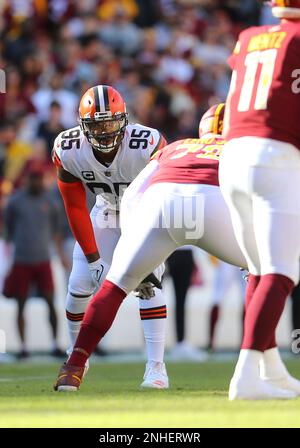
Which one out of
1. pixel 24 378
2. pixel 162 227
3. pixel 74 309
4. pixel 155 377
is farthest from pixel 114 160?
pixel 24 378

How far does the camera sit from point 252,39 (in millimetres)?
6012

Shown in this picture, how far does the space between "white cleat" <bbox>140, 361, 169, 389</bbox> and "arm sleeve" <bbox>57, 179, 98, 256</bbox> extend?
36.6 inches

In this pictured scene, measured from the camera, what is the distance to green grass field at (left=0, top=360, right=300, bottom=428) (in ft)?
16.8

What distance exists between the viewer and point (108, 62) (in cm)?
1645

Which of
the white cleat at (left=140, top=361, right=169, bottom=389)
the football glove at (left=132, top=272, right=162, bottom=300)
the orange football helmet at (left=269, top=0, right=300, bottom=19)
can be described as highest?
the orange football helmet at (left=269, top=0, right=300, bottom=19)

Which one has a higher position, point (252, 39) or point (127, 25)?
point (252, 39)

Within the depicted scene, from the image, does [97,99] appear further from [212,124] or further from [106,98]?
[212,124]

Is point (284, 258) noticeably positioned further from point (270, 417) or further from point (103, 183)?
point (103, 183)

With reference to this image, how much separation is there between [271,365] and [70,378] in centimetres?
123

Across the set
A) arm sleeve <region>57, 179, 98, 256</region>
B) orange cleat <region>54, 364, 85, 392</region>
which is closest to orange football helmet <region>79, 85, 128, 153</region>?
arm sleeve <region>57, 179, 98, 256</region>

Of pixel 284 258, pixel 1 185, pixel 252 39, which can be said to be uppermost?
pixel 252 39

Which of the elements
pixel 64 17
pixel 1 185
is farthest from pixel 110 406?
pixel 64 17

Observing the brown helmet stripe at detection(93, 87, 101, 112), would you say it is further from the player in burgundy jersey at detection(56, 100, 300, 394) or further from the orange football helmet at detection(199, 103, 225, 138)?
the player in burgundy jersey at detection(56, 100, 300, 394)
